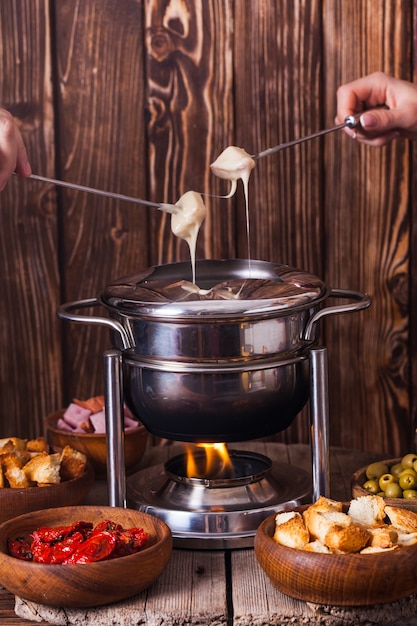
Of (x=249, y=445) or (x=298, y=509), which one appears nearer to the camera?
(x=298, y=509)

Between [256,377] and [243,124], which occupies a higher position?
[243,124]

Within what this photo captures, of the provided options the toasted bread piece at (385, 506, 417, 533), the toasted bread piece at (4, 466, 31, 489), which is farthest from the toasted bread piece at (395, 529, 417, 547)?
the toasted bread piece at (4, 466, 31, 489)

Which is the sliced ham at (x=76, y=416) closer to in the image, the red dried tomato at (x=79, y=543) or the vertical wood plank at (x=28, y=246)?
the vertical wood plank at (x=28, y=246)

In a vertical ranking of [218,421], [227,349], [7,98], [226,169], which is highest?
[7,98]

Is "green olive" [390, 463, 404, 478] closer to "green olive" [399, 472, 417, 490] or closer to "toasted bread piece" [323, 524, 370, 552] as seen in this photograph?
"green olive" [399, 472, 417, 490]

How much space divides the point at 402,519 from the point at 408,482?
0.30 m

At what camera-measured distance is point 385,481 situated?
184 cm

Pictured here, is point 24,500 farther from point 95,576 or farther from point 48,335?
point 48,335

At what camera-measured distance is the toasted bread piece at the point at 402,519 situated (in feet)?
5.05

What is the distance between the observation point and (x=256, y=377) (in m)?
1.68

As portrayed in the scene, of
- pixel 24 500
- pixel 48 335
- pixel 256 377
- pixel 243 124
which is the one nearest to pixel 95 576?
pixel 24 500

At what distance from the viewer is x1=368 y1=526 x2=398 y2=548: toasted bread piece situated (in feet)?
4.77

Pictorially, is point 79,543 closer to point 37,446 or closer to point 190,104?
point 37,446

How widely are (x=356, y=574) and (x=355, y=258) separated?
→ 1218 mm
